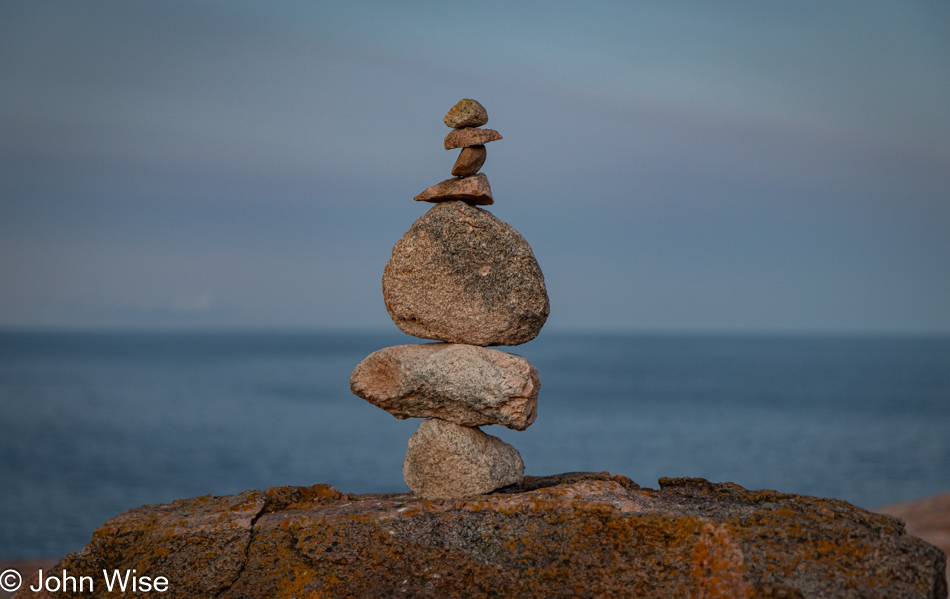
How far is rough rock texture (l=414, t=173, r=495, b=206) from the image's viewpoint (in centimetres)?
734

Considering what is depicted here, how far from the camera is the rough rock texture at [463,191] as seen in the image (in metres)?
7.34

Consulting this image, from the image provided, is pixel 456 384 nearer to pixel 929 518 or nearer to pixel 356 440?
pixel 929 518

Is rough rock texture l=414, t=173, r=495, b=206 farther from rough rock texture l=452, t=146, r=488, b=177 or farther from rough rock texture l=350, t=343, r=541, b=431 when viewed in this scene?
rough rock texture l=350, t=343, r=541, b=431

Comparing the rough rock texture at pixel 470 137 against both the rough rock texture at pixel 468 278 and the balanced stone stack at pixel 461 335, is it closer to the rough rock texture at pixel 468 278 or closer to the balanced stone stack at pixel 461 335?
the balanced stone stack at pixel 461 335

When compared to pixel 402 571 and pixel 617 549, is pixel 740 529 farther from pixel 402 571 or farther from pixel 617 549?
pixel 402 571

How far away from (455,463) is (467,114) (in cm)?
319

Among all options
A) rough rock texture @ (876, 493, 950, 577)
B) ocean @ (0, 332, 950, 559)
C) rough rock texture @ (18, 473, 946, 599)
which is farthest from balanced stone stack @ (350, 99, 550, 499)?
ocean @ (0, 332, 950, 559)

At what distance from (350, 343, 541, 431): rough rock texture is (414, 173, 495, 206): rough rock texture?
55.9 inches

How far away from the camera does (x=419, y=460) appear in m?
7.15

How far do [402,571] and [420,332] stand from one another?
219cm

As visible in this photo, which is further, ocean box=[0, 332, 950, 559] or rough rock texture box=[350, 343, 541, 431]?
ocean box=[0, 332, 950, 559]

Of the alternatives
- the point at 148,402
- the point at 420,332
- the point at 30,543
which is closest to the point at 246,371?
the point at 148,402

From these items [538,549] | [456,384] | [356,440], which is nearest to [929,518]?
[538,549]

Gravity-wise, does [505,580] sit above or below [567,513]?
below
